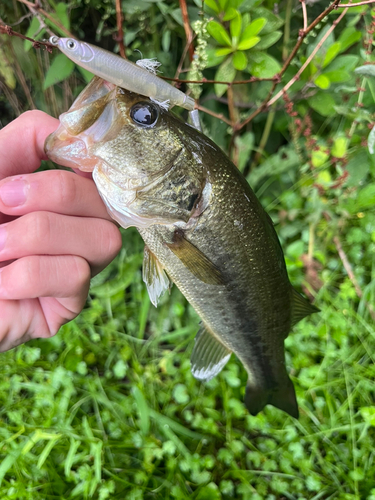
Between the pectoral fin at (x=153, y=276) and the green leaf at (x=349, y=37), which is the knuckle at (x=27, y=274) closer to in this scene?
the pectoral fin at (x=153, y=276)

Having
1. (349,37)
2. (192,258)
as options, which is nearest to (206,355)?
(192,258)

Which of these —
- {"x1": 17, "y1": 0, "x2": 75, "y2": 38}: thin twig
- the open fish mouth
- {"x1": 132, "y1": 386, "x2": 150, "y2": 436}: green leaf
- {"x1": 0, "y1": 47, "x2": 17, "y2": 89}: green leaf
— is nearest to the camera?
the open fish mouth

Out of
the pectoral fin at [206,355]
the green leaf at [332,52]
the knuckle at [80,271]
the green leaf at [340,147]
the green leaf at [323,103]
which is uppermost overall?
the green leaf at [332,52]

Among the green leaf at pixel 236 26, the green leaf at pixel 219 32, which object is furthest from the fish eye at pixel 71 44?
the green leaf at pixel 236 26

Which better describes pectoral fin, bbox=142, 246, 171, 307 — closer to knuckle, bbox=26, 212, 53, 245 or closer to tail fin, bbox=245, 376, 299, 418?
knuckle, bbox=26, 212, 53, 245

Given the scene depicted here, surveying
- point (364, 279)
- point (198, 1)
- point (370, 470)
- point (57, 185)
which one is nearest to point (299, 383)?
point (370, 470)

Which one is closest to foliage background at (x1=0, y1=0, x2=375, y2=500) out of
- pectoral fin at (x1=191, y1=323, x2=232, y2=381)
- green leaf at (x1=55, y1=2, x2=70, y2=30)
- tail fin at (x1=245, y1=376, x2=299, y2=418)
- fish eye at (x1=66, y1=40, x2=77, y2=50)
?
green leaf at (x1=55, y1=2, x2=70, y2=30)

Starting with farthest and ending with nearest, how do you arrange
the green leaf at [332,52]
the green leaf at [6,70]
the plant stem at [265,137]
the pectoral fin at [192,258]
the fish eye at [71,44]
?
the plant stem at [265,137] → the green leaf at [332,52] → the green leaf at [6,70] → the pectoral fin at [192,258] → the fish eye at [71,44]
